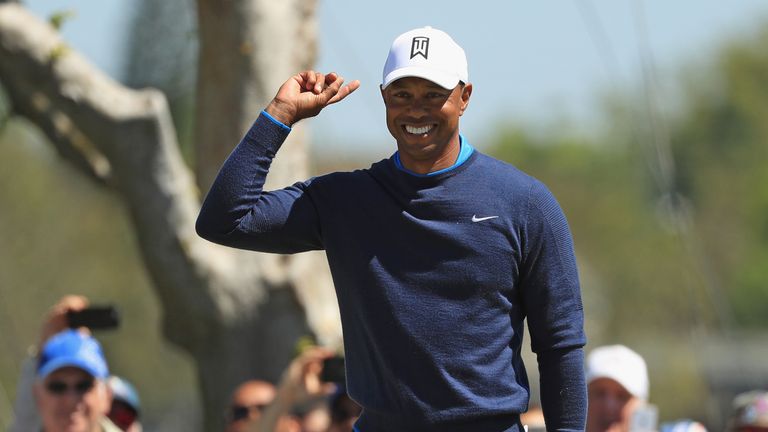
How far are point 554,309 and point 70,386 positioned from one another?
9.90ft

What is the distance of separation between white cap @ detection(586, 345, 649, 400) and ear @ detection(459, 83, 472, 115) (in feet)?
9.86

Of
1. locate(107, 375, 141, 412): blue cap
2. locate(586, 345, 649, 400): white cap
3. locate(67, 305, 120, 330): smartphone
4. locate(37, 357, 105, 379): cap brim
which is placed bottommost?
locate(107, 375, 141, 412): blue cap

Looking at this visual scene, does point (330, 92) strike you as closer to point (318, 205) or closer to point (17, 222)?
point (318, 205)

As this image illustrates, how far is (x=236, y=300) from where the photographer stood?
998 centimetres

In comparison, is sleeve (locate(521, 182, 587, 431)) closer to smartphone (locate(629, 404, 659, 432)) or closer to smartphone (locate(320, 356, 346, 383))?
smartphone (locate(320, 356, 346, 383))

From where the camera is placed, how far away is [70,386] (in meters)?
6.81

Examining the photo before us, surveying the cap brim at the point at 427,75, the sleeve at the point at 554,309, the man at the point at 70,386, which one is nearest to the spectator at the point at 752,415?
the man at the point at 70,386

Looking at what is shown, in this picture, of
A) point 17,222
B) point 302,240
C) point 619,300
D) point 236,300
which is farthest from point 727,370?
point 302,240

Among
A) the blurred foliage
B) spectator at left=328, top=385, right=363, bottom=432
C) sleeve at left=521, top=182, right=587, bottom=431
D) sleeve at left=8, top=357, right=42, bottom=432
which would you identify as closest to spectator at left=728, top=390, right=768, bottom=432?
spectator at left=328, top=385, right=363, bottom=432

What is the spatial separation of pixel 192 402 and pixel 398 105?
34012 millimetres

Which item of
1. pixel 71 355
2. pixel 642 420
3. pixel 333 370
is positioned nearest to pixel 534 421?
pixel 333 370

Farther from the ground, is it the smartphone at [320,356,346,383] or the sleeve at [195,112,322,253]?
the sleeve at [195,112,322,253]

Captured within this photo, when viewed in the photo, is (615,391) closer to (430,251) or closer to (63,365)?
(63,365)

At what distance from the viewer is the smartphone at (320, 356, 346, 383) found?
7059 millimetres
